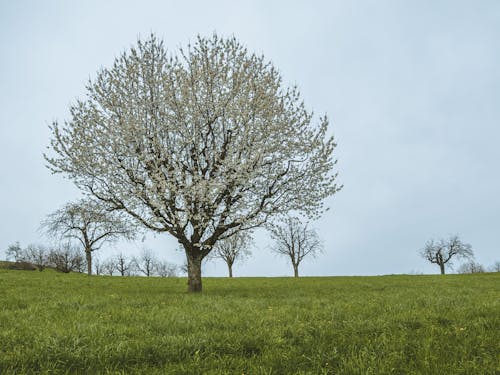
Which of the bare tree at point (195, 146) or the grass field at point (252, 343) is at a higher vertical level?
the bare tree at point (195, 146)

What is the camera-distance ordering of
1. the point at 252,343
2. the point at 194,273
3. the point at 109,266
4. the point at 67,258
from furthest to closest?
the point at 109,266 → the point at 67,258 → the point at 194,273 → the point at 252,343

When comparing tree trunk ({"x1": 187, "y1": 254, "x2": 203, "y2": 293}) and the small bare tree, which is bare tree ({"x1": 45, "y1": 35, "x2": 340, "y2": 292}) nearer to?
tree trunk ({"x1": 187, "y1": 254, "x2": 203, "y2": 293})

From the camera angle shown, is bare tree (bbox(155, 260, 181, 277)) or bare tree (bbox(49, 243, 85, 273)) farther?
bare tree (bbox(155, 260, 181, 277))

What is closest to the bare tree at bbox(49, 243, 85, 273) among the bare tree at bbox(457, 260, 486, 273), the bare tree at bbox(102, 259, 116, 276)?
the bare tree at bbox(102, 259, 116, 276)

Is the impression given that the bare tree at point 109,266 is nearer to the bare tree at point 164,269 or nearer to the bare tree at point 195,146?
the bare tree at point 164,269

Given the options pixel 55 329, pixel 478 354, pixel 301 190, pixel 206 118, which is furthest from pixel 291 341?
pixel 206 118

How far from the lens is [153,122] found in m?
18.2

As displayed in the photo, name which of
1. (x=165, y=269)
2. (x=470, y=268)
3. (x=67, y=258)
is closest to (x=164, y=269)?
(x=165, y=269)

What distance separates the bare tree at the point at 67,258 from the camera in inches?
2313

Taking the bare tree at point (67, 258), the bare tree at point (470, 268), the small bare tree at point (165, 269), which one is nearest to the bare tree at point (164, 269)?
the small bare tree at point (165, 269)

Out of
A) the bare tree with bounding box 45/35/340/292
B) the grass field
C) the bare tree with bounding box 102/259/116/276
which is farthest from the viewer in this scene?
the bare tree with bounding box 102/259/116/276

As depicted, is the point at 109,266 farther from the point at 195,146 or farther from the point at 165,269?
the point at 195,146

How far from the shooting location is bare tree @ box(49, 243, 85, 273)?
58750 mm

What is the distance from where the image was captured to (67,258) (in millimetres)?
63188
